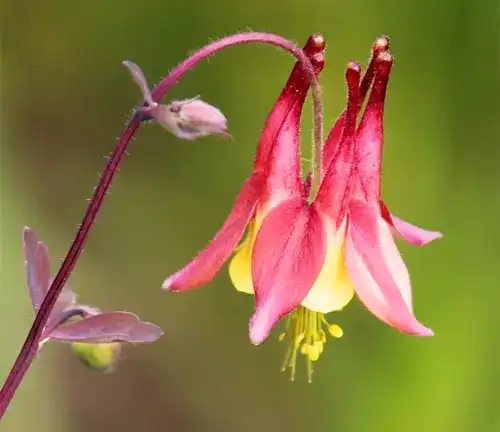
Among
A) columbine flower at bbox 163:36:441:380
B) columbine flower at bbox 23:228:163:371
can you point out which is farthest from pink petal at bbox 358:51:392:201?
columbine flower at bbox 23:228:163:371

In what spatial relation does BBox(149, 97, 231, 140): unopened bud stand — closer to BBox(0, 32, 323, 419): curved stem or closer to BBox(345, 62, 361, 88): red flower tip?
BBox(0, 32, 323, 419): curved stem

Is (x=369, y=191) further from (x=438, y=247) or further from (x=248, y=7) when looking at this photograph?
(x=248, y=7)

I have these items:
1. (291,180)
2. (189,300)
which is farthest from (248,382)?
(291,180)

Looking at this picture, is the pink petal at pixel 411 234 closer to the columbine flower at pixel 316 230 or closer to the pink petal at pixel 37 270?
the columbine flower at pixel 316 230

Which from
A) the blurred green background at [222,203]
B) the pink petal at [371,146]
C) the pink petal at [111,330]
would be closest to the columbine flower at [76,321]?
the pink petal at [111,330]

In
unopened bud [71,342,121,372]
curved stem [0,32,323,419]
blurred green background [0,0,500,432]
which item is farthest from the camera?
blurred green background [0,0,500,432]

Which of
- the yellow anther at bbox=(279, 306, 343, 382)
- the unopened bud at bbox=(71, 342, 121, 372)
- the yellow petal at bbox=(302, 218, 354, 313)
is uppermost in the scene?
the yellow petal at bbox=(302, 218, 354, 313)

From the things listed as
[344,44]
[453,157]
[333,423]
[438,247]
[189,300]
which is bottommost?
[333,423]
